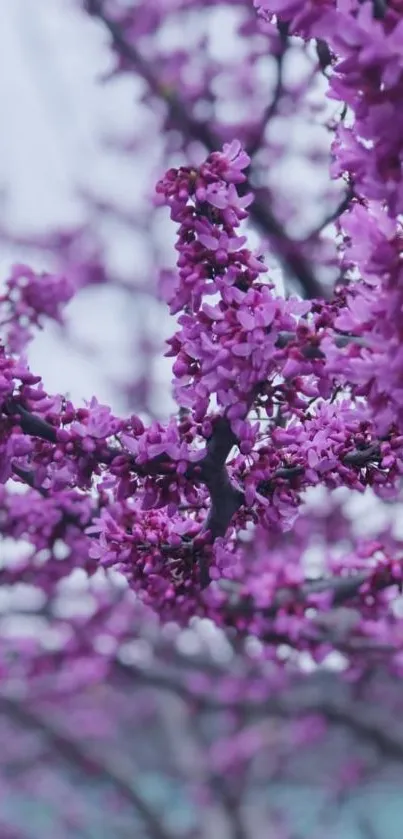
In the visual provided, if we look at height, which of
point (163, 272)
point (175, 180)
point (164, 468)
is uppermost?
point (163, 272)

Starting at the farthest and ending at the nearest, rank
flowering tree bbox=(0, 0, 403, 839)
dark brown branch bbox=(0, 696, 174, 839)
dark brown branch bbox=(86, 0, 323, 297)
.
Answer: dark brown branch bbox=(0, 696, 174, 839) → dark brown branch bbox=(86, 0, 323, 297) → flowering tree bbox=(0, 0, 403, 839)

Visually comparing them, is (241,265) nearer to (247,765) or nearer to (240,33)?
(240,33)

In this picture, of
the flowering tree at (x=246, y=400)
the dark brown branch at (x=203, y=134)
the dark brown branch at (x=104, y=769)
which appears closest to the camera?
the flowering tree at (x=246, y=400)

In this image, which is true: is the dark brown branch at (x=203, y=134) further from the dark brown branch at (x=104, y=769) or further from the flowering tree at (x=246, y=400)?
the dark brown branch at (x=104, y=769)

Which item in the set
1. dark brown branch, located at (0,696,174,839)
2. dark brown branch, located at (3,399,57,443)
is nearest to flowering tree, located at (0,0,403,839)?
dark brown branch, located at (3,399,57,443)

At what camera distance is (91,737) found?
16297 millimetres

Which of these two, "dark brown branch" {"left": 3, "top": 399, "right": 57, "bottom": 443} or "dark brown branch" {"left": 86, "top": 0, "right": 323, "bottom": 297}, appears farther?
"dark brown branch" {"left": 86, "top": 0, "right": 323, "bottom": 297}

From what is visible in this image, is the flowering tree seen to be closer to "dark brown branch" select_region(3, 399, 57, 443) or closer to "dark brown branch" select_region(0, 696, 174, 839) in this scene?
"dark brown branch" select_region(3, 399, 57, 443)

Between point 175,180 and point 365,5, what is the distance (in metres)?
0.79

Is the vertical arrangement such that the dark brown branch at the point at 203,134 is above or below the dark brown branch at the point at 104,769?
above

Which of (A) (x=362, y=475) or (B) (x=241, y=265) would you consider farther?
(A) (x=362, y=475)

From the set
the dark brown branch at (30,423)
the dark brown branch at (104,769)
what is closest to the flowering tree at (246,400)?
the dark brown branch at (30,423)

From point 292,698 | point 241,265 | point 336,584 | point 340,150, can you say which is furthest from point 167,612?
point 292,698

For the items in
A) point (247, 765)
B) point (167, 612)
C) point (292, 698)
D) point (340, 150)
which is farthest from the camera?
point (247, 765)
